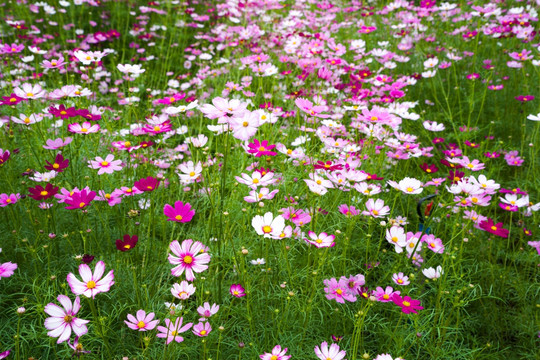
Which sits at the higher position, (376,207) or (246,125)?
(246,125)

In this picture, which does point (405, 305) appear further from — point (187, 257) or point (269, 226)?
point (187, 257)

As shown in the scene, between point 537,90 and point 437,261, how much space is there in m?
1.80

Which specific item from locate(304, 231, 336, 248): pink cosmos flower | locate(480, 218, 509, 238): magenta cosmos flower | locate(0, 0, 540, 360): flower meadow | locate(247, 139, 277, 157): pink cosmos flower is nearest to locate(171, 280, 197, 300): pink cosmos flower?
locate(0, 0, 540, 360): flower meadow

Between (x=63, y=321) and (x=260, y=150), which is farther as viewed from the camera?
(x=260, y=150)

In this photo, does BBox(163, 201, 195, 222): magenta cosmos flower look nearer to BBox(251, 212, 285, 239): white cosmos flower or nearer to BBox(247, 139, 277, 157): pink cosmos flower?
BBox(251, 212, 285, 239): white cosmos flower

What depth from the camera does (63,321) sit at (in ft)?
2.90

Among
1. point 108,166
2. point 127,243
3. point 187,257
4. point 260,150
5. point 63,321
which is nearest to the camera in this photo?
point 63,321

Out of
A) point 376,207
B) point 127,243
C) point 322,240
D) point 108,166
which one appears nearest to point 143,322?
point 127,243

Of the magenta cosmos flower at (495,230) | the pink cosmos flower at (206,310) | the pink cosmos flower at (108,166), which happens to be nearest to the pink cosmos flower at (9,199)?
the pink cosmos flower at (108,166)

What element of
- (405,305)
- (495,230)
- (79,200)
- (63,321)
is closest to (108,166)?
(79,200)

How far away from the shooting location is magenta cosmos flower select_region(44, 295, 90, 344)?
2.82 feet

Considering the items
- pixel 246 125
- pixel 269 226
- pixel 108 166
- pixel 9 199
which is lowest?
pixel 9 199

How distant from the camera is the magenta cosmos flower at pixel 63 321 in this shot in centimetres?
86

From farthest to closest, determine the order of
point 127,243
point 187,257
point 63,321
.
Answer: point 127,243 → point 187,257 → point 63,321
